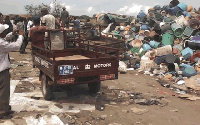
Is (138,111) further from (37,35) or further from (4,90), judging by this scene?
(37,35)

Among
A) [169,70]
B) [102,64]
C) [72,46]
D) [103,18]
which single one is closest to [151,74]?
[169,70]

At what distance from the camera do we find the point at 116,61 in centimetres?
532

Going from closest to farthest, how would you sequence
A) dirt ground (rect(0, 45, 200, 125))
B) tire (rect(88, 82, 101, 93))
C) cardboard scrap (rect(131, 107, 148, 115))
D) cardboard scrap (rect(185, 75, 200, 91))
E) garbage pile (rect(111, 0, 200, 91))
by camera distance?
dirt ground (rect(0, 45, 200, 125)), cardboard scrap (rect(131, 107, 148, 115)), tire (rect(88, 82, 101, 93)), cardboard scrap (rect(185, 75, 200, 91)), garbage pile (rect(111, 0, 200, 91))

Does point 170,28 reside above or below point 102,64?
above

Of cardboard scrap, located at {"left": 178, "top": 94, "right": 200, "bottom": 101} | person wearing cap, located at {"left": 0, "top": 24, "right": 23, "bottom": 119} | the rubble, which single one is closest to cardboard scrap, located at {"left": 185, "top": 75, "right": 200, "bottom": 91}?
the rubble

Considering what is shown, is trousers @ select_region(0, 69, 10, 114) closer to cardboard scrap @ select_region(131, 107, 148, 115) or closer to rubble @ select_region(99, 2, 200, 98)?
cardboard scrap @ select_region(131, 107, 148, 115)

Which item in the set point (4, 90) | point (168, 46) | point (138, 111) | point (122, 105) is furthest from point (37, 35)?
point (168, 46)

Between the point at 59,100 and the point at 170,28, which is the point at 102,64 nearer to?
the point at 59,100

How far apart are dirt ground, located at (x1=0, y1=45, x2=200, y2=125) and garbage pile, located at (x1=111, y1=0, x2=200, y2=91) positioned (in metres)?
1.36

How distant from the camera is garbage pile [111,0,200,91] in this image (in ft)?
28.8

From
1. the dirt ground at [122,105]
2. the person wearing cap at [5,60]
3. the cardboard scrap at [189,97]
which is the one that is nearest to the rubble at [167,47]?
the cardboard scrap at [189,97]

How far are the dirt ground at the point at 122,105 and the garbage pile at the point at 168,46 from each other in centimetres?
136

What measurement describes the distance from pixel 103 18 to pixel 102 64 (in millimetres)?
13743

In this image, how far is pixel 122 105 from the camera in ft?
17.9
